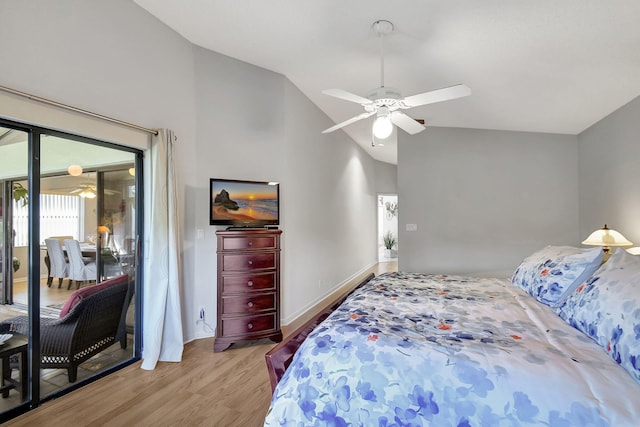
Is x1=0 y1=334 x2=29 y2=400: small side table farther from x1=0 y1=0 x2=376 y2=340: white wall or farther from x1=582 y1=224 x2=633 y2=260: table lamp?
x1=582 y1=224 x2=633 y2=260: table lamp

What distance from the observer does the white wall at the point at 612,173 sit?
3514 millimetres

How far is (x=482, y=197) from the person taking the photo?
4750 mm

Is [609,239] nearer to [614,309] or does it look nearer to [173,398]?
[614,309]

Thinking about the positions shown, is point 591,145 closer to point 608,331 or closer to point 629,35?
point 629,35

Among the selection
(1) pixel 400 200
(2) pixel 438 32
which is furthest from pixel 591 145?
(2) pixel 438 32

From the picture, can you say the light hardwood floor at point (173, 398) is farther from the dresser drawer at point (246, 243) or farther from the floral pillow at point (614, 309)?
the floral pillow at point (614, 309)

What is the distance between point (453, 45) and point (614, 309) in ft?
7.77

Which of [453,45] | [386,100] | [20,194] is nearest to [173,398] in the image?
[20,194]

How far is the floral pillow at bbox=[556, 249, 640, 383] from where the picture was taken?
120 centimetres

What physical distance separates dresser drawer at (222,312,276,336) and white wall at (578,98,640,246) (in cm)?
405

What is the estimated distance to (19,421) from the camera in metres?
1.95

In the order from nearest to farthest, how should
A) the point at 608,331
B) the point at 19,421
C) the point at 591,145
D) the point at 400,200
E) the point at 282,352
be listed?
the point at 608,331 < the point at 282,352 < the point at 19,421 < the point at 591,145 < the point at 400,200

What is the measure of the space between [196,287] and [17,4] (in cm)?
253

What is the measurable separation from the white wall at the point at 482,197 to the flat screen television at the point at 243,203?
→ 229cm
